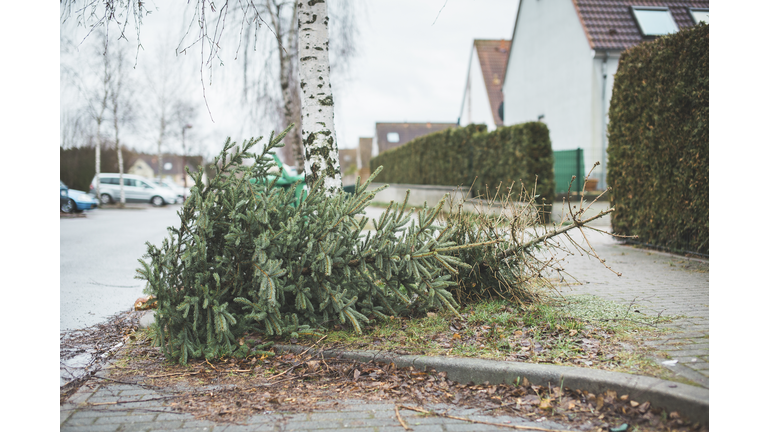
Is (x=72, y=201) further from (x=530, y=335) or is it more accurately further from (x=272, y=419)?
(x=530, y=335)

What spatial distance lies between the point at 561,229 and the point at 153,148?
129ft

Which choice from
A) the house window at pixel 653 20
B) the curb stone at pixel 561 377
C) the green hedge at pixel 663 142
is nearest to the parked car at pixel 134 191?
the house window at pixel 653 20

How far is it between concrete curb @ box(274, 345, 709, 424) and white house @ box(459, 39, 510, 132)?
82.6ft

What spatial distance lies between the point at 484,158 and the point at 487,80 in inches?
613

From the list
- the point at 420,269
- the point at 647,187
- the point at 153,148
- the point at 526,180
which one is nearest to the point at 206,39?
the point at 420,269

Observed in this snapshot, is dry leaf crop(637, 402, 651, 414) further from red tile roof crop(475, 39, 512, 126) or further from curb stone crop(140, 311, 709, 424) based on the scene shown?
red tile roof crop(475, 39, 512, 126)

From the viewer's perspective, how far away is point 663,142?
7.60 meters

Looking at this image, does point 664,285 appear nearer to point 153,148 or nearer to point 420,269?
point 420,269

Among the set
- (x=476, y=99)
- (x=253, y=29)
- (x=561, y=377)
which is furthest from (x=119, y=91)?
(x=561, y=377)

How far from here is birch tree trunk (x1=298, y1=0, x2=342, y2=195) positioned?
5.27 m

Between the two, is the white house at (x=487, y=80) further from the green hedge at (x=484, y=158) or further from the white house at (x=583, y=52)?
the white house at (x=583, y=52)

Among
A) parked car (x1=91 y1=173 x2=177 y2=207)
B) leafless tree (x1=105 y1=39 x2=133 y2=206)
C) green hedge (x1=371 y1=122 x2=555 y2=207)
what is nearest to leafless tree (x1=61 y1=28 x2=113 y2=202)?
leafless tree (x1=105 y1=39 x2=133 y2=206)

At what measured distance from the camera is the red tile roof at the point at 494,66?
28.2 metres
